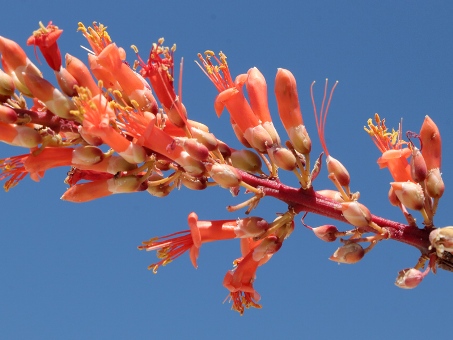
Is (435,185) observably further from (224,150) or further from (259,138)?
(224,150)

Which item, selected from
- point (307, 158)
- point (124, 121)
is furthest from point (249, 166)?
point (124, 121)

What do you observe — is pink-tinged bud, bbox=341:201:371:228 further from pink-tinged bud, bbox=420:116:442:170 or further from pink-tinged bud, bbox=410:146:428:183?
pink-tinged bud, bbox=420:116:442:170

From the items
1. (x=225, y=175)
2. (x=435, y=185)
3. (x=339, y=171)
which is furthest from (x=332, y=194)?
(x=225, y=175)

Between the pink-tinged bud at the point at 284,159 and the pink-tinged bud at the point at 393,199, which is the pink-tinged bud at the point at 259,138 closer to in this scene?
the pink-tinged bud at the point at 284,159

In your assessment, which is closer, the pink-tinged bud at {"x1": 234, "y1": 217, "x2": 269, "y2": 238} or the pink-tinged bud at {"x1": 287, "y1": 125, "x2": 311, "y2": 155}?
the pink-tinged bud at {"x1": 234, "y1": 217, "x2": 269, "y2": 238}

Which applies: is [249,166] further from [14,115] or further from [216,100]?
[14,115]

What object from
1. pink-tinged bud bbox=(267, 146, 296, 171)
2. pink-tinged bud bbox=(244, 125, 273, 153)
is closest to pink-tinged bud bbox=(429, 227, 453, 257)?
pink-tinged bud bbox=(267, 146, 296, 171)
